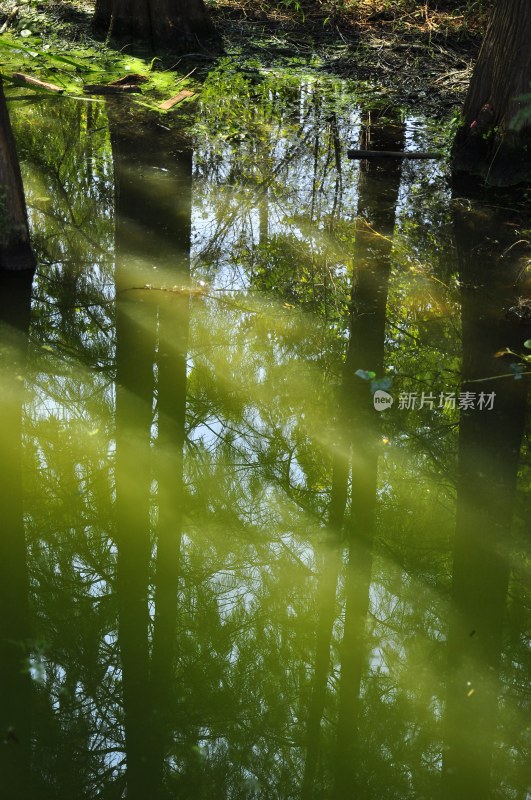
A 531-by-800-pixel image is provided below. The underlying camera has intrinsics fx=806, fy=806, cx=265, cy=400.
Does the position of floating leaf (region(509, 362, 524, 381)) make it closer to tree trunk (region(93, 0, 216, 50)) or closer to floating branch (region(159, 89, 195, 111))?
floating branch (region(159, 89, 195, 111))

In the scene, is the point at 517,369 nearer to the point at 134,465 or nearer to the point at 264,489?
the point at 264,489

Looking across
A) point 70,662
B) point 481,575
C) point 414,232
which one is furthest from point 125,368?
point 414,232

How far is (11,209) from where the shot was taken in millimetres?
4383

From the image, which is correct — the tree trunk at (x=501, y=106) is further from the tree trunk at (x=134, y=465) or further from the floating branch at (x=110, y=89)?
the floating branch at (x=110, y=89)

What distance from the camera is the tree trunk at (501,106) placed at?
5.41 meters

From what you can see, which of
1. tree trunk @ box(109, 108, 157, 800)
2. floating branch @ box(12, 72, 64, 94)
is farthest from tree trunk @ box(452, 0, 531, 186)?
floating branch @ box(12, 72, 64, 94)

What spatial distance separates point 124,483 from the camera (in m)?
3.39

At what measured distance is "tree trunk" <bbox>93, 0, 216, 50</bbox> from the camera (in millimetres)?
8289

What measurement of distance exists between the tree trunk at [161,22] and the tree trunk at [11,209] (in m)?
4.68

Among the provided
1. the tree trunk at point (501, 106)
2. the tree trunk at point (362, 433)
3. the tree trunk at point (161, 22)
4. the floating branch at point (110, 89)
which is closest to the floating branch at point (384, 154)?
the tree trunk at point (362, 433)

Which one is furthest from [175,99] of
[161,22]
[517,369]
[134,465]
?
[134,465]

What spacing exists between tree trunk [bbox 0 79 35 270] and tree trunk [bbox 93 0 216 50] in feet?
15.3

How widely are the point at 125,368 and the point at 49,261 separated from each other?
1185 mm

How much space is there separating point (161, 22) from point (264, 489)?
652 cm
